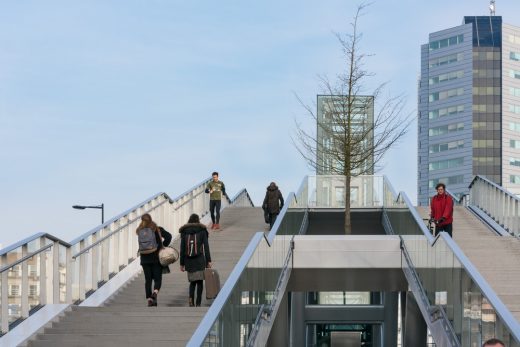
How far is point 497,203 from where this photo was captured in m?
24.1

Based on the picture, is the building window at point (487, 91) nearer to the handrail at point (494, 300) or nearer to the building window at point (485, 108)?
the building window at point (485, 108)

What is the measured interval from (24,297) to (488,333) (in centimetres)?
524

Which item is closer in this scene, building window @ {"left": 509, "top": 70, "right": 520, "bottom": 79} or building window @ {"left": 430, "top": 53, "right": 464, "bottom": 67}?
building window @ {"left": 509, "top": 70, "right": 520, "bottom": 79}

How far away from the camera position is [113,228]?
15703 mm

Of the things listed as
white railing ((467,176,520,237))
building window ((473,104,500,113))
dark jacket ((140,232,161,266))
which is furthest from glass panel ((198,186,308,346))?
building window ((473,104,500,113))

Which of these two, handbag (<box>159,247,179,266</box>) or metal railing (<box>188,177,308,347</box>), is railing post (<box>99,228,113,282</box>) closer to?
handbag (<box>159,247,179,266</box>)

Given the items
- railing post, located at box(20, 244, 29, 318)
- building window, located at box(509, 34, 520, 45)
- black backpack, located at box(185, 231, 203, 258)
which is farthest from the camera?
building window, located at box(509, 34, 520, 45)

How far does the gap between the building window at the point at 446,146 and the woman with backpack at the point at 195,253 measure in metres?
119

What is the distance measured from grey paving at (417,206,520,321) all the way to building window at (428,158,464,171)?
107 m

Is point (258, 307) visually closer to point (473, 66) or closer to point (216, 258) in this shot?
point (216, 258)

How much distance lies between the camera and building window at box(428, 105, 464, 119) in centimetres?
13012

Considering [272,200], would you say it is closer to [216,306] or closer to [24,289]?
[24,289]

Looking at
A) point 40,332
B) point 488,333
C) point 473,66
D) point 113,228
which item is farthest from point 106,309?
point 473,66

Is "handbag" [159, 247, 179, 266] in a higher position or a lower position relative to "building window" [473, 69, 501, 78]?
lower
